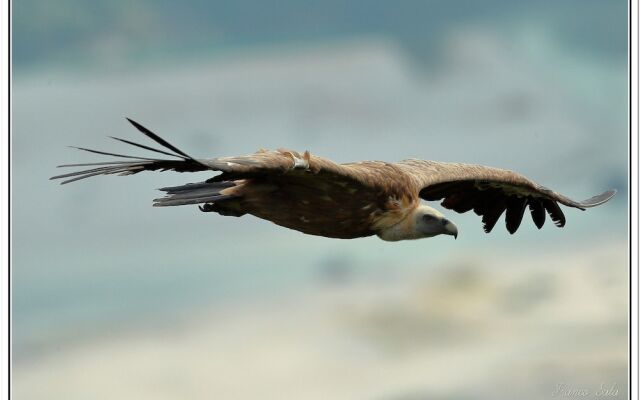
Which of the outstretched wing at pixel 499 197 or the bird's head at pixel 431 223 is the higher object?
the outstretched wing at pixel 499 197

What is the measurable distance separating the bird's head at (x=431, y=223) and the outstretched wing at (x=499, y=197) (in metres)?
1.36

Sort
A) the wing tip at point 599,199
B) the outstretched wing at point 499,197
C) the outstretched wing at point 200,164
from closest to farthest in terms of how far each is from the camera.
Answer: the outstretched wing at point 200,164 → the outstretched wing at point 499,197 → the wing tip at point 599,199

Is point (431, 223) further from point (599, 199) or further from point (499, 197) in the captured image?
point (599, 199)

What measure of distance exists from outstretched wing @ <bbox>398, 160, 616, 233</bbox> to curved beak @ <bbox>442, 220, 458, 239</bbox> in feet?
4.27

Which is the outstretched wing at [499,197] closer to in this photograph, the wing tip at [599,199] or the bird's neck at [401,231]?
the wing tip at [599,199]

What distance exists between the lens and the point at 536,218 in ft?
46.2

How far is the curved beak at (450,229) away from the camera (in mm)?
11328

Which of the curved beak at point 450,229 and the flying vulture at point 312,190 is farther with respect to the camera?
the curved beak at point 450,229

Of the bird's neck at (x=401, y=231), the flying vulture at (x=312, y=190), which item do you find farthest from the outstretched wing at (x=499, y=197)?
the bird's neck at (x=401, y=231)

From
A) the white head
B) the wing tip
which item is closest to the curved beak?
the white head

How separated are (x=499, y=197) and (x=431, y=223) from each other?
114 inches

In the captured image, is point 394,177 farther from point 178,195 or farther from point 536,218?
point 536,218

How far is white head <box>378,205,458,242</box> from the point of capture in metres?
11.0
